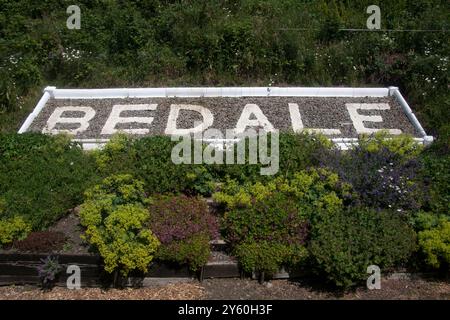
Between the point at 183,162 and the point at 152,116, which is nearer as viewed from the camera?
the point at 183,162

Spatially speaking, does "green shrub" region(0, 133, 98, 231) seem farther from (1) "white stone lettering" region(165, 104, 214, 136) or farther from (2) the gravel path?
(1) "white stone lettering" region(165, 104, 214, 136)

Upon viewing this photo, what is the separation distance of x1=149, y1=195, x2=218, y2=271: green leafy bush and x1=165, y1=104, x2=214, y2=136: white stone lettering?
2.68m

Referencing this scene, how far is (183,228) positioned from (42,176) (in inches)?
96.7

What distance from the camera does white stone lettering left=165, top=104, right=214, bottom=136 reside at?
33.8ft

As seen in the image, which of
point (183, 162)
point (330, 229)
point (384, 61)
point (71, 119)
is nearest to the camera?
point (330, 229)

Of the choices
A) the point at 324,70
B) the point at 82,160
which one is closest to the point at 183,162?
the point at 82,160

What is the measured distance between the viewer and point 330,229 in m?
7.02

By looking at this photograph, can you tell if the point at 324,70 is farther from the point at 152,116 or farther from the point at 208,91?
the point at 152,116

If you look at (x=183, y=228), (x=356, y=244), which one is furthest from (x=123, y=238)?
(x=356, y=244)

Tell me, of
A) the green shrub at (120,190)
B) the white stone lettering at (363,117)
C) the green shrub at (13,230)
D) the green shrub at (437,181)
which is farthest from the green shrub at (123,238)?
the white stone lettering at (363,117)

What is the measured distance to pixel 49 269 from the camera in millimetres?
6977

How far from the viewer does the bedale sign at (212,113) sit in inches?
409

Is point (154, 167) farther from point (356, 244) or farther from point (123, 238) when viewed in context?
point (356, 244)

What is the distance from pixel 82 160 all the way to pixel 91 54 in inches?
181
